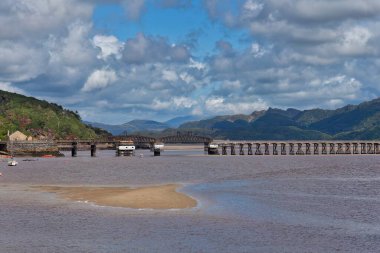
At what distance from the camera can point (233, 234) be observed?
49.3 metres

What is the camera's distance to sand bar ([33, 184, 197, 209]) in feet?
230

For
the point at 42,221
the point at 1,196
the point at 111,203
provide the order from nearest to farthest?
the point at 42,221
the point at 111,203
the point at 1,196

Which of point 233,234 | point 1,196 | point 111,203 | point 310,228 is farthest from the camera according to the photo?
point 1,196

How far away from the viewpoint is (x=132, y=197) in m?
77.5

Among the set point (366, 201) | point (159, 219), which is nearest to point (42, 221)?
point (159, 219)

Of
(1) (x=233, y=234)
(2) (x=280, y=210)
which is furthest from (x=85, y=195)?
(1) (x=233, y=234)

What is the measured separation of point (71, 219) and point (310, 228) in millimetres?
23623

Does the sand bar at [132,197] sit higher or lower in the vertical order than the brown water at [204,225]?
higher

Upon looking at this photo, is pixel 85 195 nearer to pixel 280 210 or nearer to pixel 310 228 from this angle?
pixel 280 210

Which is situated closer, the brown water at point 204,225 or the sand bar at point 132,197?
the brown water at point 204,225

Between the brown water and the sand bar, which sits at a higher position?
the sand bar

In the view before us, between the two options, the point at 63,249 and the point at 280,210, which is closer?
the point at 63,249

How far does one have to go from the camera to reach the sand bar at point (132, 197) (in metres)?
70.0

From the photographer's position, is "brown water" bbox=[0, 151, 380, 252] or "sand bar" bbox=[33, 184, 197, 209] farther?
"sand bar" bbox=[33, 184, 197, 209]
